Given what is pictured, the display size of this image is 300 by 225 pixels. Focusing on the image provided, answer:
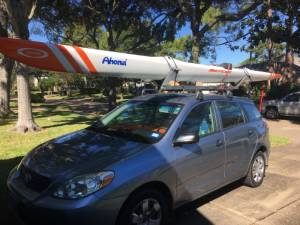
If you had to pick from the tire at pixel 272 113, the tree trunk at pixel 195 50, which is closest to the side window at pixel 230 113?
the tree trunk at pixel 195 50

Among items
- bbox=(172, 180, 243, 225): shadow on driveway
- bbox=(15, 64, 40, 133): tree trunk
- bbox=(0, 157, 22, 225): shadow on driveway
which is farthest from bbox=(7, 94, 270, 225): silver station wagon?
bbox=(15, 64, 40, 133): tree trunk

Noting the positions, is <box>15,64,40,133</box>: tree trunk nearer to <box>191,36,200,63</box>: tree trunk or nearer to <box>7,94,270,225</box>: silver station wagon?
<box>7,94,270,225</box>: silver station wagon

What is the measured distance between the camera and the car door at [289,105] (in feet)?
60.4

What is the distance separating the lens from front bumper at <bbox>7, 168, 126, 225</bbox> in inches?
138

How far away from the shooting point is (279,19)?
20.1 m

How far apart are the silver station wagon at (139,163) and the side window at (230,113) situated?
0.06ft

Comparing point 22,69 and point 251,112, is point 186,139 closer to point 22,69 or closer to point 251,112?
point 251,112

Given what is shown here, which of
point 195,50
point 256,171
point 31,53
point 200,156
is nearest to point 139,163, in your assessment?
point 200,156

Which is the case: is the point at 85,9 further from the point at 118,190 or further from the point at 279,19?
the point at 118,190

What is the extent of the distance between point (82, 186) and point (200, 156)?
1.76 metres

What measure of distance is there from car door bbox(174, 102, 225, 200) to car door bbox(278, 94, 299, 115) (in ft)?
47.6

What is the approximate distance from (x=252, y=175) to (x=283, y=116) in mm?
14879

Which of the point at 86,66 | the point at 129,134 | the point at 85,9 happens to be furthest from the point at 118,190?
the point at 85,9

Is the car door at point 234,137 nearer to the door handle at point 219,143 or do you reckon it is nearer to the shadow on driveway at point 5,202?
the door handle at point 219,143
